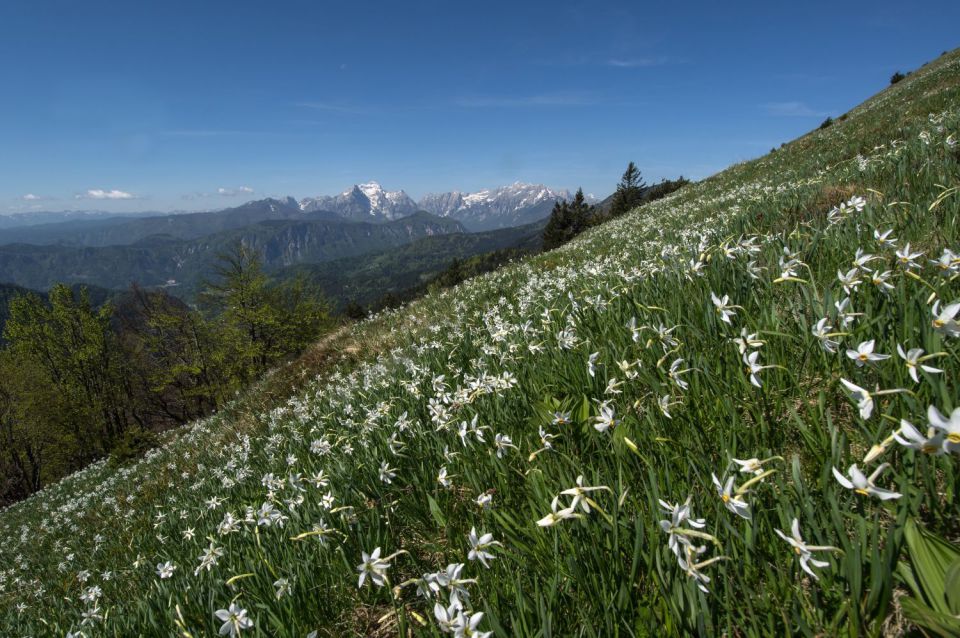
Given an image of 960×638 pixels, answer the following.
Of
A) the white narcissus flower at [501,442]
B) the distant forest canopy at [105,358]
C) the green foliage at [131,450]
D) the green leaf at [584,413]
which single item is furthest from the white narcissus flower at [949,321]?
the distant forest canopy at [105,358]

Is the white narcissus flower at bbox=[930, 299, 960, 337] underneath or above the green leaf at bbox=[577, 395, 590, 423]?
above

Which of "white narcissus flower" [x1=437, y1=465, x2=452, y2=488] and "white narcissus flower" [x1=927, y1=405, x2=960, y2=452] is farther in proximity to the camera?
"white narcissus flower" [x1=437, y1=465, x2=452, y2=488]

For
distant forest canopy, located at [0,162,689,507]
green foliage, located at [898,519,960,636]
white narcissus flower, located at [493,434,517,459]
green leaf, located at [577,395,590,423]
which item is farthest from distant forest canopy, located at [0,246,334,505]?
green foliage, located at [898,519,960,636]

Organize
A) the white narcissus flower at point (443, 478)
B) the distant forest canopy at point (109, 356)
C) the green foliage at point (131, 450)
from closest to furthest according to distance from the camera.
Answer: the white narcissus flower at point (443, 478) → the green foliage at point (131, 450) → the distant forest canopy at point (109, 356)

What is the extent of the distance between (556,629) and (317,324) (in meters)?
51.3

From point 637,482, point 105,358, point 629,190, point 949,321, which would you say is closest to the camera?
point 949,321

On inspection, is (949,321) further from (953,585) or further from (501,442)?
(501,442)

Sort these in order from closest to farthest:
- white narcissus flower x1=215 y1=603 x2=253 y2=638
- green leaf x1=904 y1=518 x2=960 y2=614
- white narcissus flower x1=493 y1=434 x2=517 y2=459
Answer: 1. green leaf x1=904 y1=518 x2=960 y2=614
2. white narcissus flower x1=215 y1=603 x2=253 y2=638
3. white narcissus flower x1=493 y1=434 x2=517 y2=459

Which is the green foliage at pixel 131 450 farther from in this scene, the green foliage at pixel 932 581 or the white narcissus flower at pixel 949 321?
the white narcissus flower at pixel 949 321

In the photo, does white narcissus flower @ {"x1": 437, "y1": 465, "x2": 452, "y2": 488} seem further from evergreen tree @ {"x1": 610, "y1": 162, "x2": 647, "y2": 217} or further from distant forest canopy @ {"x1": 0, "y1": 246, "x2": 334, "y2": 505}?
evergreen tree @ {"x1": 610, "y1": 162, "x2": 647, "y2": 217}

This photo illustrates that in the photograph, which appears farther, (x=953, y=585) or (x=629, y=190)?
(x=629, y=190)

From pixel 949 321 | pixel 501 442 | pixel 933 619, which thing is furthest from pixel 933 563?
pixel 501 442

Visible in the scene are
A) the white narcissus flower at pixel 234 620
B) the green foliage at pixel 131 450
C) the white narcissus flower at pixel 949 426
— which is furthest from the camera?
the green foliage at pixel 131 450

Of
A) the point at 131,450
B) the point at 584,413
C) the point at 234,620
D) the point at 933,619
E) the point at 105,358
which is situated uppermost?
the point at 933,619
